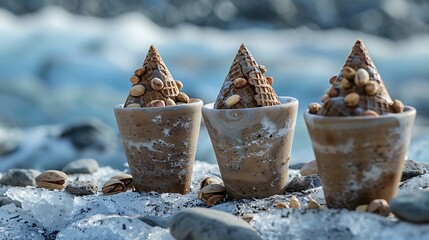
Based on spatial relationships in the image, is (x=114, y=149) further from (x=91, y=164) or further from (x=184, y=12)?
(x=184, y=12)

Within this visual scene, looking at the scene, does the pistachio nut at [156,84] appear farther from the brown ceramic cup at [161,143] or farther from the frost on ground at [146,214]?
the frost on ground at [146,214]

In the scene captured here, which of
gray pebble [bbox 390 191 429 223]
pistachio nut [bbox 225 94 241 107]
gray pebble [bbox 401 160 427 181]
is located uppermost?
pistachio nut [bbox 225 94 241 107]

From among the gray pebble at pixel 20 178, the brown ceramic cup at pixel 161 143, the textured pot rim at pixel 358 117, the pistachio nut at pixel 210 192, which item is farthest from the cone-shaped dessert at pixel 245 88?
the gray pebble at pixel 20 178

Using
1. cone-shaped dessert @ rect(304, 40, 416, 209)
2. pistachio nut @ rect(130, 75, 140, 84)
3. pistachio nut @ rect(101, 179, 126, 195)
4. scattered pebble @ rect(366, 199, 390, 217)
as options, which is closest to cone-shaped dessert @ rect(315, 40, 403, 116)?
cone-shaped dessert @ rect(304, 40, 416, 209)

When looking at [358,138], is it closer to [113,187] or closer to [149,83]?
[149,83]

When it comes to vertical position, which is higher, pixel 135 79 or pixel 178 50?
pixel 135 79

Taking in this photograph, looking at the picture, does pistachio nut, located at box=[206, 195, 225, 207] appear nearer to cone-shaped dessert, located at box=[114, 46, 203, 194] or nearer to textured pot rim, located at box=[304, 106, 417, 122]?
cone-shaped dessert, located at box=[114, 46, 203, 194]

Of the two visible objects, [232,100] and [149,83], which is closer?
[232,100]

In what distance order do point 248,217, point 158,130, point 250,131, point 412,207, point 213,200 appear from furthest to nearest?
point 158,130
point 213,200
point 250,131
point 248,217
point 412,207

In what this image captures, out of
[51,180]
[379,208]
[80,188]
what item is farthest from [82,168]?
[379,208]
